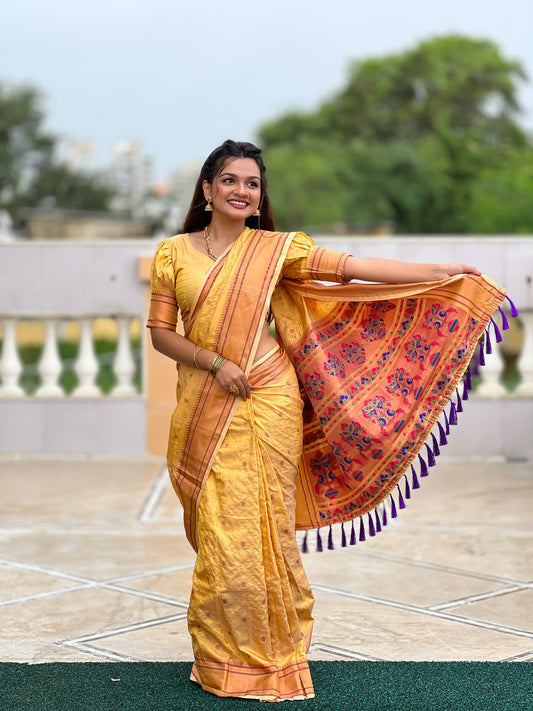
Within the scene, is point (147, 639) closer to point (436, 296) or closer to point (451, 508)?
point (436, 296)

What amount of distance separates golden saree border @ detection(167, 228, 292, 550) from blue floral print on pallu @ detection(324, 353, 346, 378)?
325 millimetres

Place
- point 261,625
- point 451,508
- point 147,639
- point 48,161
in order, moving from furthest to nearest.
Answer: point 48,161 < point 451,508 < point 147,639 < point 261,625

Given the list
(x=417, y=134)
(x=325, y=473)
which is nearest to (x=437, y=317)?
(x=325, y=473)

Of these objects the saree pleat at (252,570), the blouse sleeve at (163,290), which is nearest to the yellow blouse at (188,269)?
the blouse sleeve at (163,290)

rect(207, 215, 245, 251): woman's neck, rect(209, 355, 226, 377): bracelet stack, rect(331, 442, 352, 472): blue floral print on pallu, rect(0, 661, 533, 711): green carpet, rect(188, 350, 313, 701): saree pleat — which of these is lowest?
rect(0, 661, 533, 711): green carpet

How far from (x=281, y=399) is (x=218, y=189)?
2.44 ft

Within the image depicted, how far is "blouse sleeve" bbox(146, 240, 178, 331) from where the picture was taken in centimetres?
378

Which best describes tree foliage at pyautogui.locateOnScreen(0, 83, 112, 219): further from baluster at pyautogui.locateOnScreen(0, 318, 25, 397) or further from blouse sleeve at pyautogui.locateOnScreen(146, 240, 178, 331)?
blouse sleeve at pyautogui.locateOnScreen(146, 240, 178, 331)

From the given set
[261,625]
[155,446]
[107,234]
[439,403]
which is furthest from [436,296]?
[107,234]

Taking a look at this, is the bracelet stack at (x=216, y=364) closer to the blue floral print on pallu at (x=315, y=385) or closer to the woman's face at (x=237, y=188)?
the blue floral print on pallu at (x=315, y=385)

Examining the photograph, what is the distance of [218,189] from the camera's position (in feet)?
12.3

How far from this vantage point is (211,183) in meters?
3.81

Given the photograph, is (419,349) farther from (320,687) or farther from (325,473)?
(320,687)

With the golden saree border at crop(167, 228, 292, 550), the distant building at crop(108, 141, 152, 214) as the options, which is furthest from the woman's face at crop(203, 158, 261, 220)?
A: the distant building at crop(108, 141, 152, 214)
